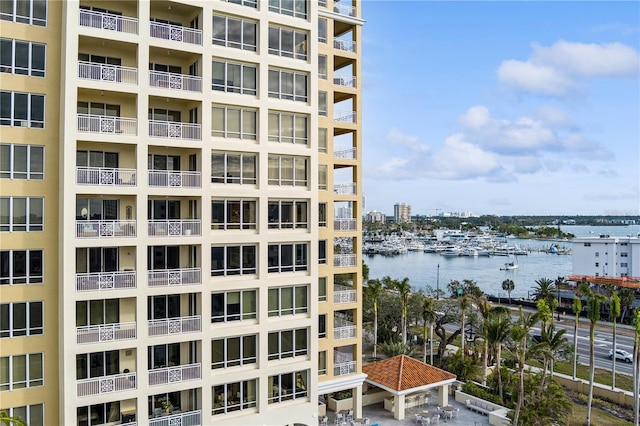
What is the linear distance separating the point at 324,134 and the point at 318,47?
441 centimetres

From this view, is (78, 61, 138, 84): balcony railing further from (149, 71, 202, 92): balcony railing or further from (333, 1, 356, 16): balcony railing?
(333, 1, 356, 16): balcony railing

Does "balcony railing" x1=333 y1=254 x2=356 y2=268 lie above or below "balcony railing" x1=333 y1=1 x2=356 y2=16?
below

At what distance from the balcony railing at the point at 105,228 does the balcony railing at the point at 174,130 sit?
3852 millimetres

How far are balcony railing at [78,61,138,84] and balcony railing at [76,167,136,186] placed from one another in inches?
139

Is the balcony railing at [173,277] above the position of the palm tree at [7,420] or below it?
above

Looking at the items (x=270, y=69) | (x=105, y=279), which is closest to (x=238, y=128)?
(x=270, y=69)

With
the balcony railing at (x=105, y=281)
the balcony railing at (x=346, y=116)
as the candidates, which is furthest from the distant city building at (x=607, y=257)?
the balcony railing at (x=105, y=281)

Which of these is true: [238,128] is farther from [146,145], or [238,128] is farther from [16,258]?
[16,258]

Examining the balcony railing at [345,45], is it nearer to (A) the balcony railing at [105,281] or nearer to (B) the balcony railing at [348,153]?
(B) the balcony railing at [348,153]

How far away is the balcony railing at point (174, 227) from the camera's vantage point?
20.5 m

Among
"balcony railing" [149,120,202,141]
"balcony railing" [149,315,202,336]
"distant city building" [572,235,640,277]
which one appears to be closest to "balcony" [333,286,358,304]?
"balcony railing" [149,315,202,336]

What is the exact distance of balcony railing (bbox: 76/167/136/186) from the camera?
755 inches

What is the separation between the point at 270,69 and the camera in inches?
904

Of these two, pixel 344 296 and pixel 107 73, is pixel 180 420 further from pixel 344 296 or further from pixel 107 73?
pixel 107 73
